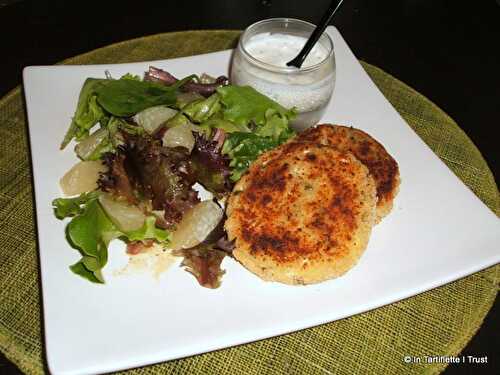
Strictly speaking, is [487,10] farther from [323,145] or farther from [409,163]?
[323,145]

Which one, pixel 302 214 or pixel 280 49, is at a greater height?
pixel 280 49

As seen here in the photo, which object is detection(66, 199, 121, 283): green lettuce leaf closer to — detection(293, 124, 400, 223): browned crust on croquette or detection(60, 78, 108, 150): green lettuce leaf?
detection(60, 78, 108, 150): green lettuce leaf

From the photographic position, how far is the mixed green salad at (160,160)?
2.64 m

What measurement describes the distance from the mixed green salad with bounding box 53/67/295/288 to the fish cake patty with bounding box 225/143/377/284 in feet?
0.61

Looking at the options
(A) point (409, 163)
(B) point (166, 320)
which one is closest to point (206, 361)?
(B) point (166, 320)

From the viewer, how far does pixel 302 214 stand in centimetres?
262

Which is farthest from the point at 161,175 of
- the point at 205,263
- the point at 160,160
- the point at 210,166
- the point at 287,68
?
the point at 287,68

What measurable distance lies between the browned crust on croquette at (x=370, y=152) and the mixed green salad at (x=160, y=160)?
234mm

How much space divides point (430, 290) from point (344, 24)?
3402 millimetres

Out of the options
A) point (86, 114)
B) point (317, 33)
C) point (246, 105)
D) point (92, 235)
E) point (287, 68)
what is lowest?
point (86, 114)

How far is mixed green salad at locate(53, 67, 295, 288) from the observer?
2637 millimetres

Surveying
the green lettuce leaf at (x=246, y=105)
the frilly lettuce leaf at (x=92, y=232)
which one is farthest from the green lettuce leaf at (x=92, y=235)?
the green lettuce leaf at (x=246, y=105)

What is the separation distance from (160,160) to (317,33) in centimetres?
132

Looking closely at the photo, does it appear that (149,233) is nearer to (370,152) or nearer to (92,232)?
(92,232)
